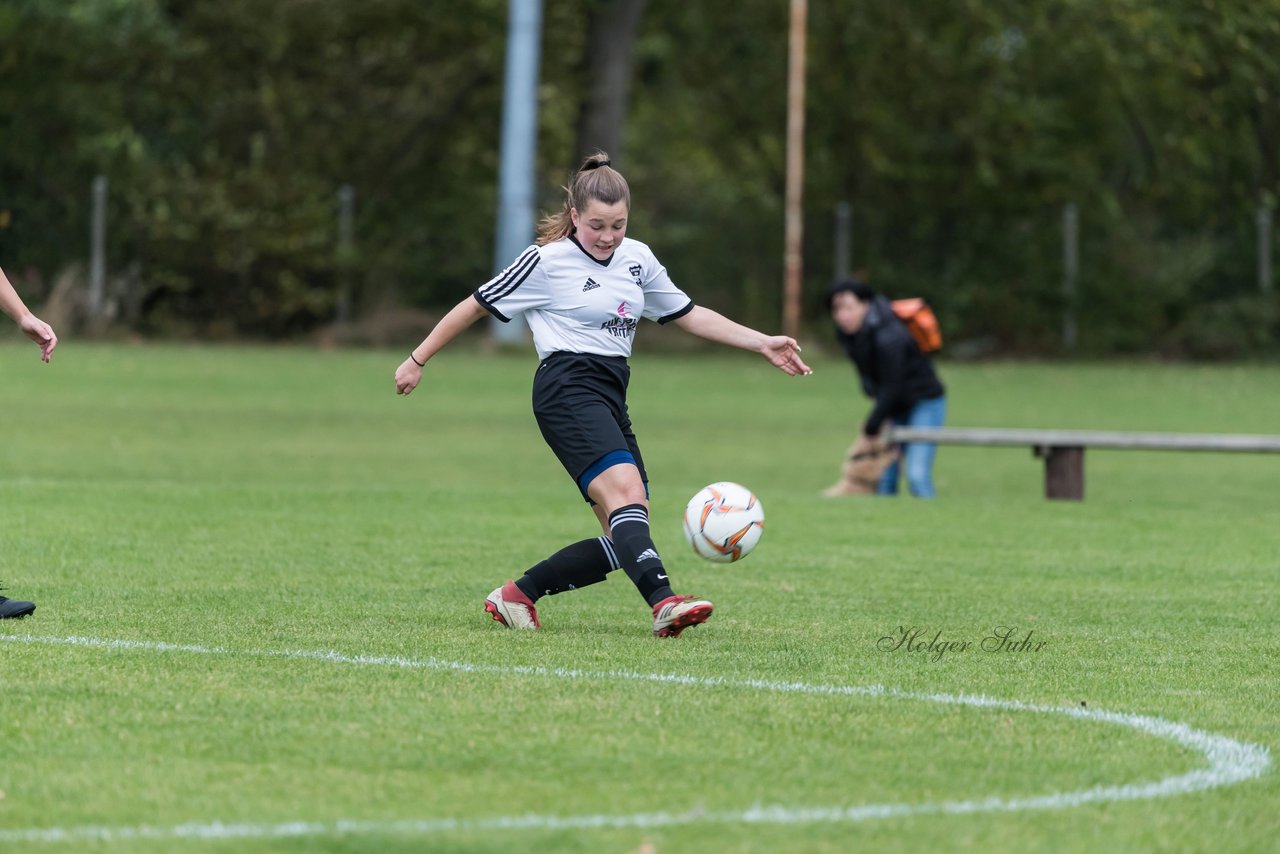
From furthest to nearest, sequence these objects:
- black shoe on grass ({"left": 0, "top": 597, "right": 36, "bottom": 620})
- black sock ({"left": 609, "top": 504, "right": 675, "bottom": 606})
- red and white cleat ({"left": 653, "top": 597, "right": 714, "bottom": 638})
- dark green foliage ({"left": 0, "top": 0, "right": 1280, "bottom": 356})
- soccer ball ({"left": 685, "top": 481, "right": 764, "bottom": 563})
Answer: dark green foliage ({"left": 0, "top": 0, "right": 1280, "bottom": 356})
soccer ball ({"left": 685, "top": 481, "right": 764, "bottom": 563})
black shoe on grass ({"left": 0, "top": 597, "right": 36, "bottom": 620})
black sock ({"left": 609, "top": 504, "right": 675, "bottom": 606})
red and white cleat ({"left": 653, "top": 597, "right": 714, "bottom": 638})

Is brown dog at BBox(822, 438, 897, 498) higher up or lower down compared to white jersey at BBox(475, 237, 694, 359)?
lower down

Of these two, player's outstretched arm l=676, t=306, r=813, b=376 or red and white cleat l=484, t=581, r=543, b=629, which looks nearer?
red and white cleat l=484, t=581, r=543, b=629

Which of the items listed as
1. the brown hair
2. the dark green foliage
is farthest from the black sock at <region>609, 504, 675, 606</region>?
the dark green foliage

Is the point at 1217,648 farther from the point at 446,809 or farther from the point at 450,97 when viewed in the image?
the point at 450,97

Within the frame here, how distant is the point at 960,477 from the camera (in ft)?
54.2

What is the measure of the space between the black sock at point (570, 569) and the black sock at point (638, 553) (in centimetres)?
24

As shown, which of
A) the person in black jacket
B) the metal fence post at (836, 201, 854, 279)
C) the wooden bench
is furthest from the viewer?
the metal fence post at (836, 201, 854, 279)

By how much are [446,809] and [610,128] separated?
2985 cm

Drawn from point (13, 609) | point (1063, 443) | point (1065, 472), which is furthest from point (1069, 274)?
point (13, 609)

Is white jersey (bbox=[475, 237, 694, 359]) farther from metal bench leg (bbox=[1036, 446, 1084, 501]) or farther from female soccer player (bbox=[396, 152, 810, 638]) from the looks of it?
metal bench leg (bbox=[1036, 446, 1084, 501])

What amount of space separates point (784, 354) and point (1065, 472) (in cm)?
660

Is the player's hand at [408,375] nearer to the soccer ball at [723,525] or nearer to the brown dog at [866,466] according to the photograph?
the soccer ball at [723,525]

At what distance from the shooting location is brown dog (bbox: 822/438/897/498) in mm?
14422

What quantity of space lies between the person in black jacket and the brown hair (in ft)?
21.3
